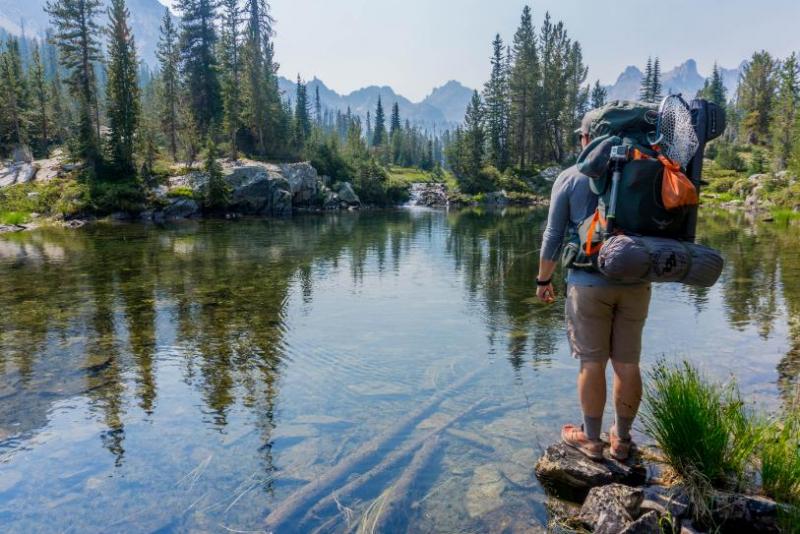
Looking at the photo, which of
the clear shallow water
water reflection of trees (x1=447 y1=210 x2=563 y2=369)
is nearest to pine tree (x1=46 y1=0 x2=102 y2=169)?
water reflection of trees (x1=447 y1=210 x2=563 y2=369)

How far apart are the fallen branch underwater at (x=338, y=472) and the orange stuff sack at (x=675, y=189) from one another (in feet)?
11.3

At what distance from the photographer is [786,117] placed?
66375mm

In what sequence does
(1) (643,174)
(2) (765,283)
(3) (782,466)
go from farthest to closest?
(2) (765,283) → (1) (643,174) → (3) (782,466)

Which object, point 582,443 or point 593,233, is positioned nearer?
point 593,233

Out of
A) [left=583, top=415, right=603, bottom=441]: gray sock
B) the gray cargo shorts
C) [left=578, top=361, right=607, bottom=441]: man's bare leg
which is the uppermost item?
the gray cargo shorts

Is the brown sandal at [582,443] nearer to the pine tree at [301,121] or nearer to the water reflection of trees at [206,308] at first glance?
the water reflection of trees at [206,308]

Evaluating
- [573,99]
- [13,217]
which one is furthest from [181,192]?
[573,99]

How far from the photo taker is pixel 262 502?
437 centimetres

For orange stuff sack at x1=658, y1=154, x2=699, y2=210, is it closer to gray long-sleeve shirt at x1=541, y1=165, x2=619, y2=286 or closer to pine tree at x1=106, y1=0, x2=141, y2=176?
gray long-sleeve shirt at x1=541, y1=165, x2=619, y2=286

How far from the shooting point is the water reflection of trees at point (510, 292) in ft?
29.2

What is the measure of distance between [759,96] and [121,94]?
96.7 meters

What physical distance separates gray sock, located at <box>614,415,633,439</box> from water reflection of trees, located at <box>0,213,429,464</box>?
3.45 metres

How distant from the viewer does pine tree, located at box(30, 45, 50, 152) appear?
206ft

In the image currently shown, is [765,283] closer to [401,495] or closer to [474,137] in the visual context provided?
[401,495]
